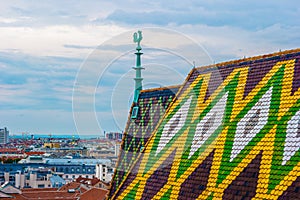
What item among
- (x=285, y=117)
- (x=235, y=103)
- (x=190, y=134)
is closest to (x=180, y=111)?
(x=190, y=134)

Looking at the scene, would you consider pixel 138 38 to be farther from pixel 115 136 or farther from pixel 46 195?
pixel 46 195

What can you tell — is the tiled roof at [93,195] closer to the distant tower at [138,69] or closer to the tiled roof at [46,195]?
the tiled roof at [46,195]

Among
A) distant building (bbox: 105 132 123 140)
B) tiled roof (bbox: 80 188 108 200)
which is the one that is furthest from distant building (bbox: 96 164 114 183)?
distant building (bbox: 105 132 123 140)

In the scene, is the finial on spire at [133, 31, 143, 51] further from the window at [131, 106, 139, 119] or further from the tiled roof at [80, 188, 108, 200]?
the tiled roof at [80, 188, 108, 200]

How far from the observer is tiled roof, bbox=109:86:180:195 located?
2381 centimetres

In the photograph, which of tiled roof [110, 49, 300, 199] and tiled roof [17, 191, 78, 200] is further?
tiled roof [17, 191, 78, 200]

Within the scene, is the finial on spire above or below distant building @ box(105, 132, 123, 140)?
above

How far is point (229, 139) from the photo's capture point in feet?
60.1

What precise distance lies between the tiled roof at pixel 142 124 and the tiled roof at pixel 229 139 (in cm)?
72

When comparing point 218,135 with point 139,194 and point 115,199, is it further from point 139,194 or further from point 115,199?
point 115,199

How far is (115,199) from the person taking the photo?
22.7 metres

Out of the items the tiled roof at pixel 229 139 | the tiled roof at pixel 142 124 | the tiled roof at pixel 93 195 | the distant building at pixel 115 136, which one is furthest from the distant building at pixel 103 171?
the tiled roof at pixel 229 139

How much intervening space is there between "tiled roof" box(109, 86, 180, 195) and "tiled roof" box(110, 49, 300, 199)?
718 mm

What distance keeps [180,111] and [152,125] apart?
2.08 meters
